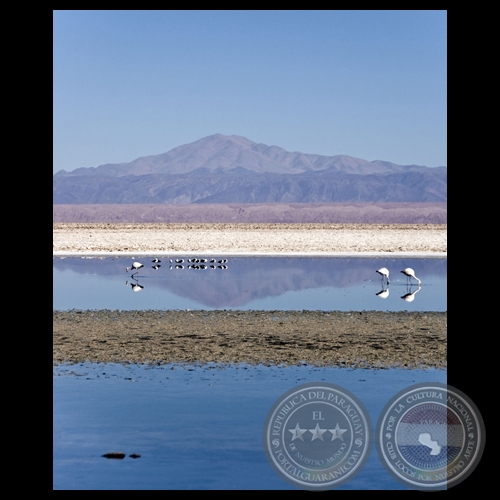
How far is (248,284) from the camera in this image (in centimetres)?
2544

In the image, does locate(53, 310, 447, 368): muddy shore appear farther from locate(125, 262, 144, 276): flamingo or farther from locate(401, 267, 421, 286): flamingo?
locate(125, 262, 144, 276): flamingo

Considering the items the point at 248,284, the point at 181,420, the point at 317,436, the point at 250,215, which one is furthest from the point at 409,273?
the point at 250,215

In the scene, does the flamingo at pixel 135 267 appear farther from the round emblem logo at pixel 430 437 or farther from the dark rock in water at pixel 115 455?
the dark rock in water at pixel 115 455

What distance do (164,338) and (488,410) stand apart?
9.19m

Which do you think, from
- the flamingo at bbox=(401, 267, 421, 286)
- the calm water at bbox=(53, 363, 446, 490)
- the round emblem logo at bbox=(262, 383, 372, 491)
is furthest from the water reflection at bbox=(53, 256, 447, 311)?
the round emblem logo at bbox=(262, 383, 372, 491)

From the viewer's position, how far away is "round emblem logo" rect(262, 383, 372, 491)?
752 cm

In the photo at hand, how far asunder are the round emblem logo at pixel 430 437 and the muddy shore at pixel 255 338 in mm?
3010

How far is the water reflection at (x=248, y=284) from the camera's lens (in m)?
20.3

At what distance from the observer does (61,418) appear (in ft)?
30.8

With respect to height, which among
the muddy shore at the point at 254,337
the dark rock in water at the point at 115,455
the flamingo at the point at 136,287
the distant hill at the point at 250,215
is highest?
the distant hill at the point at 250,215

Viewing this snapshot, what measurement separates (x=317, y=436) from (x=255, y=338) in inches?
244

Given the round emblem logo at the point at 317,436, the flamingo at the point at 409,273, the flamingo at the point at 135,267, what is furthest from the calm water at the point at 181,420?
the flamingo at the point at 135,267

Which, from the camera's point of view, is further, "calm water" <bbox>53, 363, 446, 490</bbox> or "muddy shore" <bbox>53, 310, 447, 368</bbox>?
"muddy shore" <bbox>53, 310, 447, 368</bbox>

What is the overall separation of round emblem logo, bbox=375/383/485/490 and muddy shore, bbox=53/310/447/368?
3010 mm
